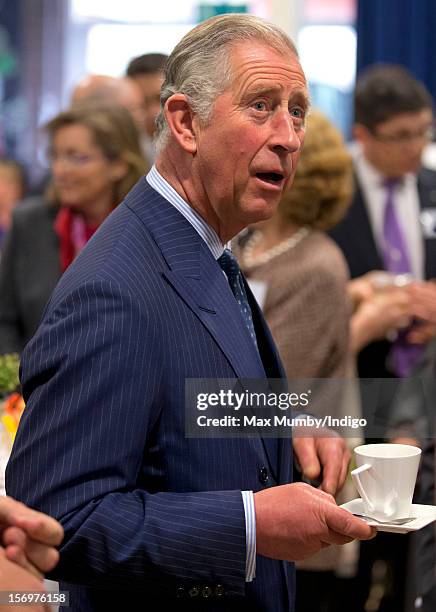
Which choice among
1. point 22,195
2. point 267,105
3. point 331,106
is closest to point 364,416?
point 267,105

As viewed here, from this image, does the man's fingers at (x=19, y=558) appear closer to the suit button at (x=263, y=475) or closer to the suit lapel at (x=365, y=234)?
the suit button at (x=263, y=475)

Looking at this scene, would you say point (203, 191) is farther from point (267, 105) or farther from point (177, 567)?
point (177, 567)

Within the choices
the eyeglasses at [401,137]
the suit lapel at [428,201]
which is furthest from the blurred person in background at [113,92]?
the suit lapel at [428,201]

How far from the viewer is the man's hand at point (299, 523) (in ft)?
4.50

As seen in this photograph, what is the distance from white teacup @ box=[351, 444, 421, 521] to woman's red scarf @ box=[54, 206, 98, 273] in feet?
6.47

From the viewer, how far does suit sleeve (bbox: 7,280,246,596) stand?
4.55 feet

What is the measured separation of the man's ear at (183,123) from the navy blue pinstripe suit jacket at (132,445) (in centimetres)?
16

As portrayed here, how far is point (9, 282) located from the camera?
334 cm

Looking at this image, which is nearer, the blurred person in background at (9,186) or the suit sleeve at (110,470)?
the suit sleeve at (110,470)

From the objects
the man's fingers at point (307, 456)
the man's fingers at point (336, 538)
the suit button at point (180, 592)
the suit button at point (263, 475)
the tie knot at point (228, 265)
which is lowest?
the suit button at point (180, 592)

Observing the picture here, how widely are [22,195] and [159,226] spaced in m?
4.41

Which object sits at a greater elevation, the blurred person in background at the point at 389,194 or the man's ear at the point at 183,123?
the man's ear at the point at 183,123

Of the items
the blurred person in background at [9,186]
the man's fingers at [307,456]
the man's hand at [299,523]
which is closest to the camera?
the man's hand at [299,523]

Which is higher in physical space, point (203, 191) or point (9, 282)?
point (203, 191)
